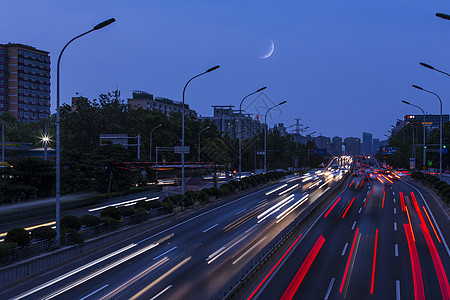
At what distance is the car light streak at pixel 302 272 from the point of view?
14.7 metres

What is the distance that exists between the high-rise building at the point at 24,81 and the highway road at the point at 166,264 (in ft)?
371

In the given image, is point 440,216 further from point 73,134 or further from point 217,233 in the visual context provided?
point 73,134

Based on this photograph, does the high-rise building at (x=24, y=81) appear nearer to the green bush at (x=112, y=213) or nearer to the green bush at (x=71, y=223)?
the green bush at (x=112, y=213)

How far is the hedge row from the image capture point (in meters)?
38.6

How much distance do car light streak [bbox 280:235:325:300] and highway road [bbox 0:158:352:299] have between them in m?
2.76

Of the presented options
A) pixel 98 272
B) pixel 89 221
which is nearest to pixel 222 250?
pixel 98 272

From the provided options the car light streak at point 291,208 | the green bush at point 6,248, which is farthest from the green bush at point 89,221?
the car light streak at point 291,208

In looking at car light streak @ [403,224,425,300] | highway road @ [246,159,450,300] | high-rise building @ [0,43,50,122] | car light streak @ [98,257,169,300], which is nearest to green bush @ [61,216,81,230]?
car light streak @ [98,257,169,300]

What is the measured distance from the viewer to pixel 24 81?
12144 cm

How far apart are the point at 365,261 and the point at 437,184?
112 feet

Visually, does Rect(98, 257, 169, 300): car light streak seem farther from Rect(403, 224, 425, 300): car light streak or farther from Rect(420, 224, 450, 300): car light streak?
Rect(420, 224, 450, 300): car light streak

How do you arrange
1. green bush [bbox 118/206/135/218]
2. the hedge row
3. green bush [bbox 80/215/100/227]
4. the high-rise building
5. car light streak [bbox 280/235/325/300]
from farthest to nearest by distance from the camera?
the high-rise building → the hedge row → green bush [bbox 118/206/135/218] → green bush [bbox 80/215/100/227] → car light streak [bbox 280/235/325/300]

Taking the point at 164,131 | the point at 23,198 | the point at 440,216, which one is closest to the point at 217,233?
the point at 440,216

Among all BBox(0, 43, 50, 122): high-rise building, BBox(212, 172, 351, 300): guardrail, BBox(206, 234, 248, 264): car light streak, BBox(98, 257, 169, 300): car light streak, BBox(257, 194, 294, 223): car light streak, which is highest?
BBox(0, 43, 50, 122): high-rise building
